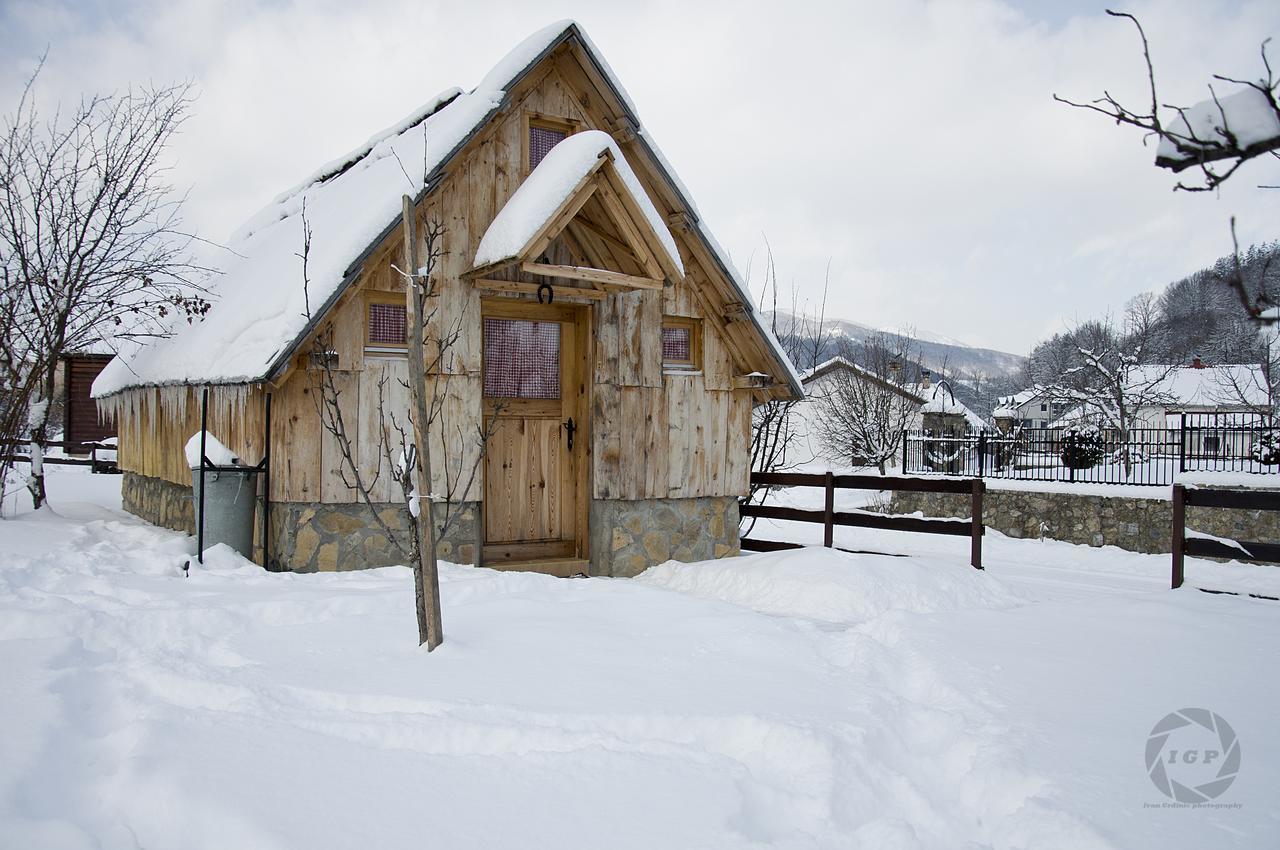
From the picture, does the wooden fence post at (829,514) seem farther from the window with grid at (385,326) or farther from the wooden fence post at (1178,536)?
the window with grid at (385,326)

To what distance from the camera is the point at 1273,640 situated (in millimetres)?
5758

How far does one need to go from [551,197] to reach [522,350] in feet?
6.09

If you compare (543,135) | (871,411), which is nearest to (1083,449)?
(871,411)

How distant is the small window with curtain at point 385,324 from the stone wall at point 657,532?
251 cm

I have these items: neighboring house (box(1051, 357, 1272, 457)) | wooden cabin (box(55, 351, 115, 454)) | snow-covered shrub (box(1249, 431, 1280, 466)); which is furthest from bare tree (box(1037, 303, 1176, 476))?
wooden cabin (box(55, 351, 115, 454))

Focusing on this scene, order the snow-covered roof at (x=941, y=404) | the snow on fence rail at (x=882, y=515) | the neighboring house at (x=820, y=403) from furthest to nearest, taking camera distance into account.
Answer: the snow-covered roof at (x=941, y=404) < the neighboring house at (x=820, y=403) < the snow on fence rail at (x=882, y=515)

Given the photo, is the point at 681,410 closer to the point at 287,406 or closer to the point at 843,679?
the point at 287,406

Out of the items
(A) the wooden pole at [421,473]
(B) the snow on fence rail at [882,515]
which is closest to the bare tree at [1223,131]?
(A) the wooden pole at [421,473]

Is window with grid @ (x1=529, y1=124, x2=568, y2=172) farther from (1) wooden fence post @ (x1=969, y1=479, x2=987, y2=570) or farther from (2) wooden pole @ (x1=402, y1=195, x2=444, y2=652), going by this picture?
(1) wooden fence post @ (x1=969, y1=479, x2=987, y2=570)

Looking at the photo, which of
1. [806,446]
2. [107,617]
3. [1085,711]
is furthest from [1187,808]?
[806,446]

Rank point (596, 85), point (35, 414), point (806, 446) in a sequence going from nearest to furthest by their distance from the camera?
point (596, 85) < point (35, 414) < point (806, 446)

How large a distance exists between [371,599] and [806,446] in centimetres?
3074

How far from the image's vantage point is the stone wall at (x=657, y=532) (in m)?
8.65

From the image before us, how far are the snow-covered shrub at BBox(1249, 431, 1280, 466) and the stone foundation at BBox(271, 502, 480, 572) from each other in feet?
58.3
